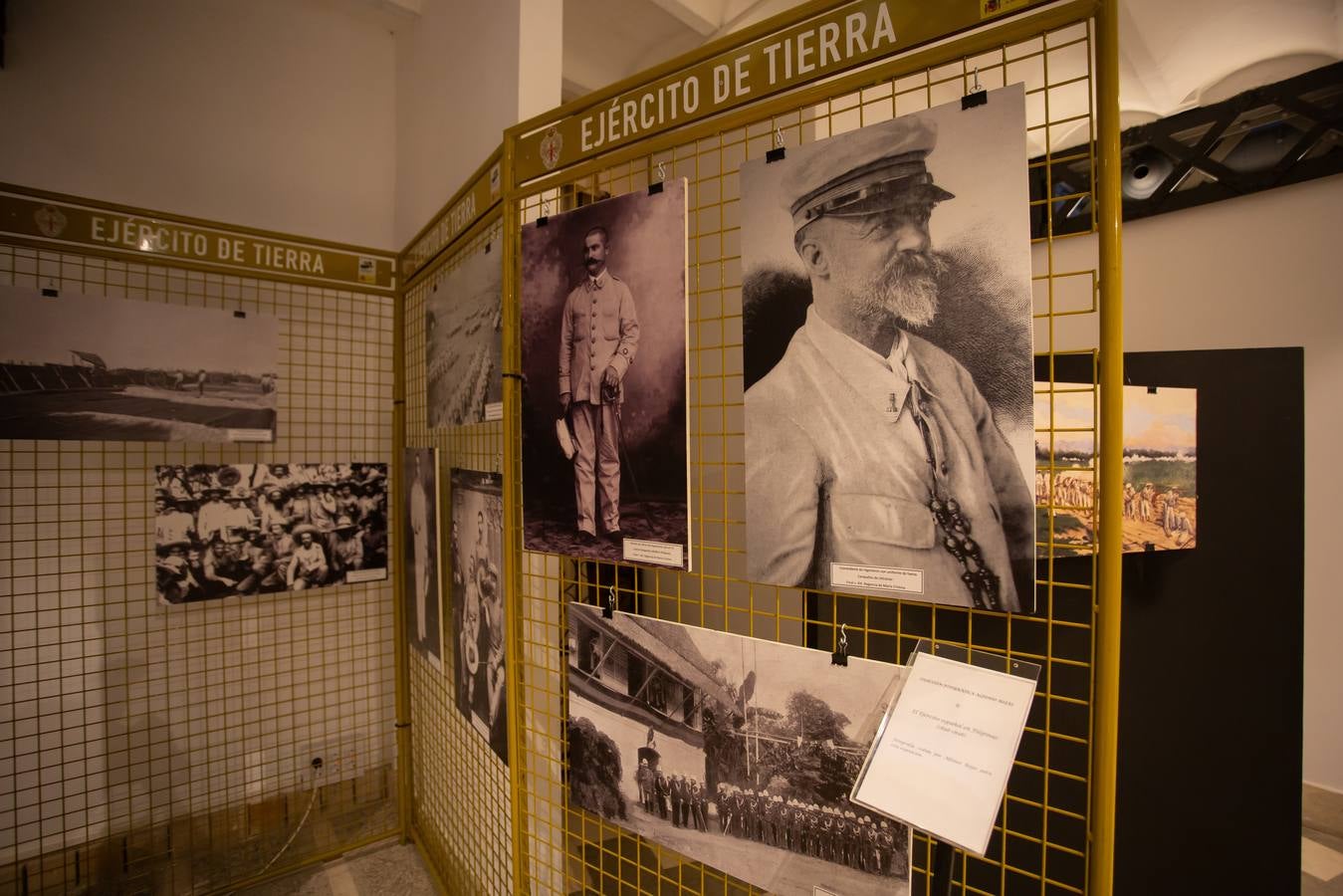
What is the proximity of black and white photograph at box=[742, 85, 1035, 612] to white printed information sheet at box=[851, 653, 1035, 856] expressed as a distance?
0.38ft

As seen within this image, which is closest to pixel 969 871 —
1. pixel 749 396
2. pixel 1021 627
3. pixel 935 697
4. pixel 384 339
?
pixel 1021 627

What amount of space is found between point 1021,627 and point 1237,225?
2.66m

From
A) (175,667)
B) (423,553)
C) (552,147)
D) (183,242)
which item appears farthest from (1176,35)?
(175,667)

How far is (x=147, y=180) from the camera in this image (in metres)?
2.43

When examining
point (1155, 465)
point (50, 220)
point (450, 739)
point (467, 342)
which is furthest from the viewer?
point (450, 739)

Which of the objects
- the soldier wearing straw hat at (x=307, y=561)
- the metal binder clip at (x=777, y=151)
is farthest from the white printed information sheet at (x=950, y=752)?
the soldier wearing straw hat at (x=307, y=561)

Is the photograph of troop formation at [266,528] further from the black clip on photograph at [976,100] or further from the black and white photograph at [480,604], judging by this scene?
the black clip on photograph at [976,100]

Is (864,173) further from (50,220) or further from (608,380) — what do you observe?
(50,220)

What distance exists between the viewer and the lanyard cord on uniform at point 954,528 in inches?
33.4

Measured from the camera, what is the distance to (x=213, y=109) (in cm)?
255
